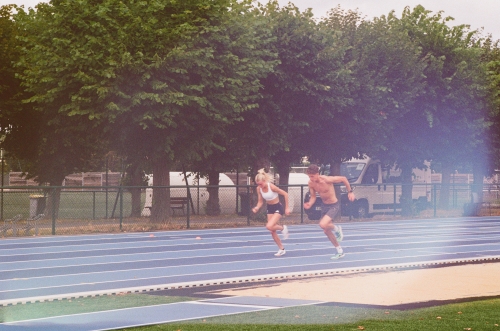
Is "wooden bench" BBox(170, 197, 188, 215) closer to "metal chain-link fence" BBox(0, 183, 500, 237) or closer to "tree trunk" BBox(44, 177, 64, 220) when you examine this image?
"metal chain-link fence" BBox(0, 183, 500, 237)

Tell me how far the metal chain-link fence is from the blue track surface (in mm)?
1691

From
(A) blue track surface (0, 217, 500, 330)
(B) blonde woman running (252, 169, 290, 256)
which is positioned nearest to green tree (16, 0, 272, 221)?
(A) blue track surface (0, 217, 500, 330)

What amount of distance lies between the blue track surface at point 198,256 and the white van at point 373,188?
7.20m

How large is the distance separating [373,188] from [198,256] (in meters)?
18.5

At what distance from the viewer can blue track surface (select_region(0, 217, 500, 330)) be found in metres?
14.1

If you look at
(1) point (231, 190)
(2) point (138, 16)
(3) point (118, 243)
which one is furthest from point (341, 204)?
(3) point (118, 243)

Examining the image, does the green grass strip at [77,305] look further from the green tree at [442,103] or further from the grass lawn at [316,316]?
the green tree at [442,103]

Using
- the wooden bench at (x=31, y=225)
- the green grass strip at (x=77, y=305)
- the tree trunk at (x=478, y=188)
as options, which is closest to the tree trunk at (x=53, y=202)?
the wooden bench at (x=31, y=225)

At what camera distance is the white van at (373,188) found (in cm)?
3597

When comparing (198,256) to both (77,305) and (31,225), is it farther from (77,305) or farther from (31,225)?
(31,225)

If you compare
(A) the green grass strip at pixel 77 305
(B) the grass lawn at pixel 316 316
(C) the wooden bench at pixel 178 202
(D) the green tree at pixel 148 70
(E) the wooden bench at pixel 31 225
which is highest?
(D) the green tree at pixel 148 70

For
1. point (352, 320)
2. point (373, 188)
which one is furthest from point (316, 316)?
point (373, 188)

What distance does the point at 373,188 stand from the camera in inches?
1430

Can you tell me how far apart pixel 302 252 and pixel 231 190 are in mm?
16095
